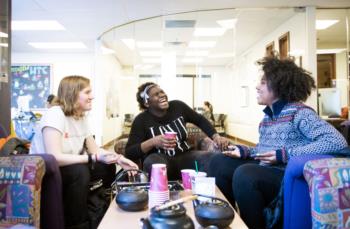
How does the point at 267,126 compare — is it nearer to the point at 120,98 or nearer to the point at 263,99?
the point at 263,99

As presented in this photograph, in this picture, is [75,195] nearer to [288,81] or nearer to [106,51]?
[288,81]

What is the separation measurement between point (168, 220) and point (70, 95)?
1.34 metres

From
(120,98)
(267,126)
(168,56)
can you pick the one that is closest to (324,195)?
(267,126)

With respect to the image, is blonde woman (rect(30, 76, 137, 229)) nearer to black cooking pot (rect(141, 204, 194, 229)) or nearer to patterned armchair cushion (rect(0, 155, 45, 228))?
patterned armchair cushion (rect(0, 155, 45, 228))

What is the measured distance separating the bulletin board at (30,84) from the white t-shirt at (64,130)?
736 cm

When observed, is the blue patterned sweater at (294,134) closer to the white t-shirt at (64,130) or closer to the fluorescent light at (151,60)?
the white t-shirt at (64,130)

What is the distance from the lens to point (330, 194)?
124cm

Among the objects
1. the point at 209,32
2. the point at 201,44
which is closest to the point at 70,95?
the point at 209,32

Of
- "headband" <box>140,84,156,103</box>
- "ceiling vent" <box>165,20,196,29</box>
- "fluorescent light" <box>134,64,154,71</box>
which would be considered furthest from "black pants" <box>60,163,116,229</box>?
"fluorescent light" <box>134,64,154,71</box>

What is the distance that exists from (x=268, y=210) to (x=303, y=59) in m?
4.53

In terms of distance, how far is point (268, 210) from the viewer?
158cm

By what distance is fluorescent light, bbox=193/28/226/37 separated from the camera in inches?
257

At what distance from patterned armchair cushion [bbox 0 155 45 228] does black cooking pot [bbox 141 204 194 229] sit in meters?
0.65

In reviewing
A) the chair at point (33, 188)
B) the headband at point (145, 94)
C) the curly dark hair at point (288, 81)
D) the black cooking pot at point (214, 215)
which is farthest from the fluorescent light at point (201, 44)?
the black cooking pot at point (214, 215)
